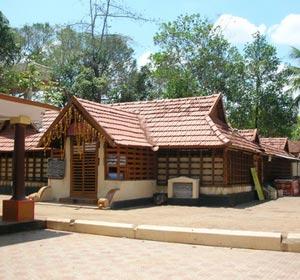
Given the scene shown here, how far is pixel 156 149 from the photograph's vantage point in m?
18.3

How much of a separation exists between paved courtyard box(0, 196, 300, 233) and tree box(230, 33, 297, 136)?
21591 mm

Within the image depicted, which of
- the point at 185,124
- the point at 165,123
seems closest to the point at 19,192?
the point at 185,124

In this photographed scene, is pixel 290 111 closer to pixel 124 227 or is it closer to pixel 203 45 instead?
pixel 203 45

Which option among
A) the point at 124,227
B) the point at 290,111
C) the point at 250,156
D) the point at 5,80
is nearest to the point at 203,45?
the point at 290,111

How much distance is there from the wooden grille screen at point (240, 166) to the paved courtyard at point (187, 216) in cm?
203

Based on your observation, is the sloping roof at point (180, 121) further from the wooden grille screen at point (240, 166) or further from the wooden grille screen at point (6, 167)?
the wooden grille screen at point (6, 167)

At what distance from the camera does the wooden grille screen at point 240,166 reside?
61.8 feet

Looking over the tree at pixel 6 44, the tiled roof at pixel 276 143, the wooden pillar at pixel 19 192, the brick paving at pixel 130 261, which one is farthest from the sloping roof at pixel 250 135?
the tree at pixel 6 44

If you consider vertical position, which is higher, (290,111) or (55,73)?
(55,73)

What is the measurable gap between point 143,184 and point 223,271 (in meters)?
11.2

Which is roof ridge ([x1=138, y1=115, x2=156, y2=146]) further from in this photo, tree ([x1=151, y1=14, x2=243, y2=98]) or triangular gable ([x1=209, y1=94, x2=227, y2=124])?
tree ([x1=151, y1=14, x2=243, y2=98])

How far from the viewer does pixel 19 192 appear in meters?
11.8

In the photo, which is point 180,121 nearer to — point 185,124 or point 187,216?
point 185,124

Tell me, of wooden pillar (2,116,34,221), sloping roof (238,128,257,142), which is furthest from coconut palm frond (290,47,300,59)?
wooden pillar (2,116,34,221)
